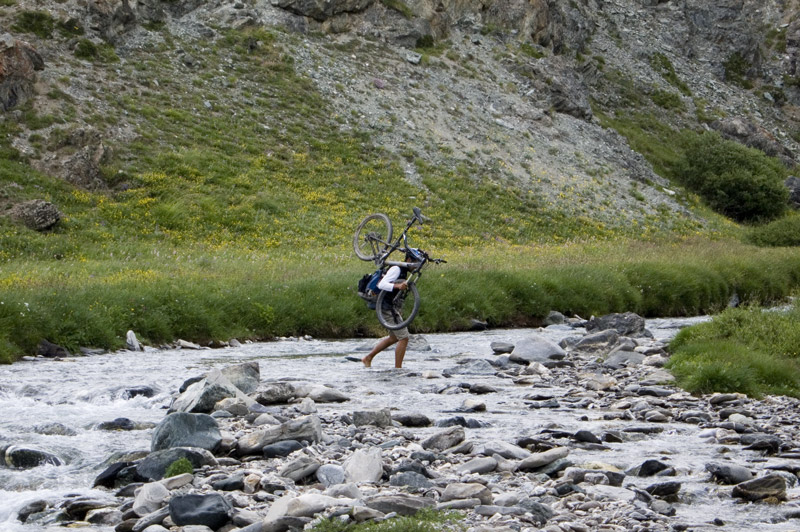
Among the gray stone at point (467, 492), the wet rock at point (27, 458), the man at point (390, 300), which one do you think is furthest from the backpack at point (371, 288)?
the gray stone at point (467, 492)

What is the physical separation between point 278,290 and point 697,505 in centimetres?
1806

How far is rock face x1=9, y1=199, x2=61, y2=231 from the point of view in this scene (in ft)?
117

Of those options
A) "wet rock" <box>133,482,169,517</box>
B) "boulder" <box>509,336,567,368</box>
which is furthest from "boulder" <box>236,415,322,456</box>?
"boulder" <box>509,336,567,368</box>

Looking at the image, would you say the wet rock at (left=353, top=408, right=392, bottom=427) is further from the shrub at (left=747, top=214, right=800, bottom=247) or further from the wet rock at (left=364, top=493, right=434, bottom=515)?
the shrub at (left=747, top=214, right=800, bottom=247)

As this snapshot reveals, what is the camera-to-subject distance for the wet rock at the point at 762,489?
8.23m

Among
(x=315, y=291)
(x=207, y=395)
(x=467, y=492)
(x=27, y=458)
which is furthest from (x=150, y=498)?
(x=315, y=291)

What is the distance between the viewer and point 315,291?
25.4 m

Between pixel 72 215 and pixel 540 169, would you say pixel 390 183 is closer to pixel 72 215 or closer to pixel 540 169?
pixel 540 169

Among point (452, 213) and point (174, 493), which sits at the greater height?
point (174, 493)

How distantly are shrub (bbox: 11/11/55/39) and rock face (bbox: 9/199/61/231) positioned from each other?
19.2 m

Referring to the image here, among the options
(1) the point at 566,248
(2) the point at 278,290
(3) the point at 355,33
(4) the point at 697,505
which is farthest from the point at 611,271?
(3) the point at 355,33

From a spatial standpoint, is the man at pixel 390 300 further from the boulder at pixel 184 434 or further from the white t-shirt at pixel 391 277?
the boulder at pixel 184 434

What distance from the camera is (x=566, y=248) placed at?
145ft

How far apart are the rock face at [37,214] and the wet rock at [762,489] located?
3343 cm
